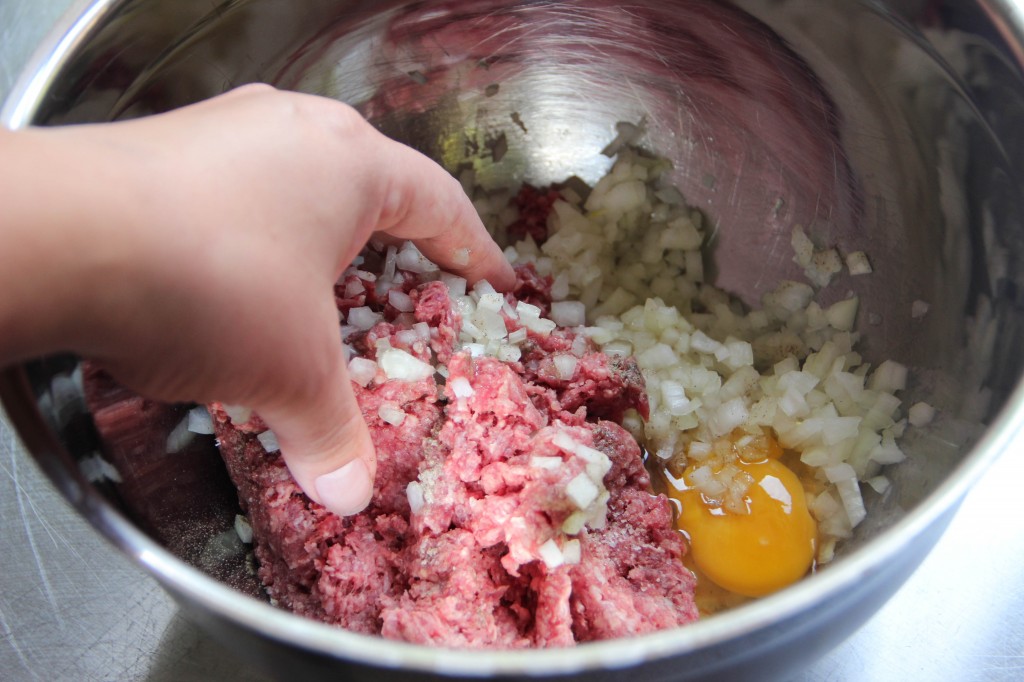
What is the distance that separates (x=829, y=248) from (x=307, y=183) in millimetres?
1652

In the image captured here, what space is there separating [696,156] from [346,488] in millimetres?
1575

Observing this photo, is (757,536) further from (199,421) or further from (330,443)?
(199,421)

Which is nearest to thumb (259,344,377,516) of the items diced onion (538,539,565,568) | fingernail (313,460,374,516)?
fingernail (313,460,374,516)

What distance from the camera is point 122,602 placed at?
2.21 m

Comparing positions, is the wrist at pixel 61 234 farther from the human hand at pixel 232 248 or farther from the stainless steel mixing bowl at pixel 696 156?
the stainless steel mixing bowl at pixel 696 156

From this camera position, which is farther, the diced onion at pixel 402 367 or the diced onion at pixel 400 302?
the diced onion at pixel 400 302

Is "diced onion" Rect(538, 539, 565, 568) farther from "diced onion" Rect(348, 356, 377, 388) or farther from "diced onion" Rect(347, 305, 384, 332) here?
"diced onion" Rect(347, 305, 384, 332)

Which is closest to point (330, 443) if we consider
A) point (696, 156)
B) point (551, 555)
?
point (551, 555)

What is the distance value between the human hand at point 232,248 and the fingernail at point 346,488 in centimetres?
12

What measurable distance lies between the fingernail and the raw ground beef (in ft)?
0.39

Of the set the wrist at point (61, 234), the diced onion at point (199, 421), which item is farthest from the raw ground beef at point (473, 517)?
the wrist at point (61, 234)

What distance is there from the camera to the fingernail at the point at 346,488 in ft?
5.66

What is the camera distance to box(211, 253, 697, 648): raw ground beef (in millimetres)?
1746

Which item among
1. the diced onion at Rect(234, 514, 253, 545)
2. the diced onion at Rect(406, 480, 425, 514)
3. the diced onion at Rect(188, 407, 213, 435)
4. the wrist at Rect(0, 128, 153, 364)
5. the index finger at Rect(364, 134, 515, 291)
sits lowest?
the diced onion at Rect(234, 514, 253, 545)
